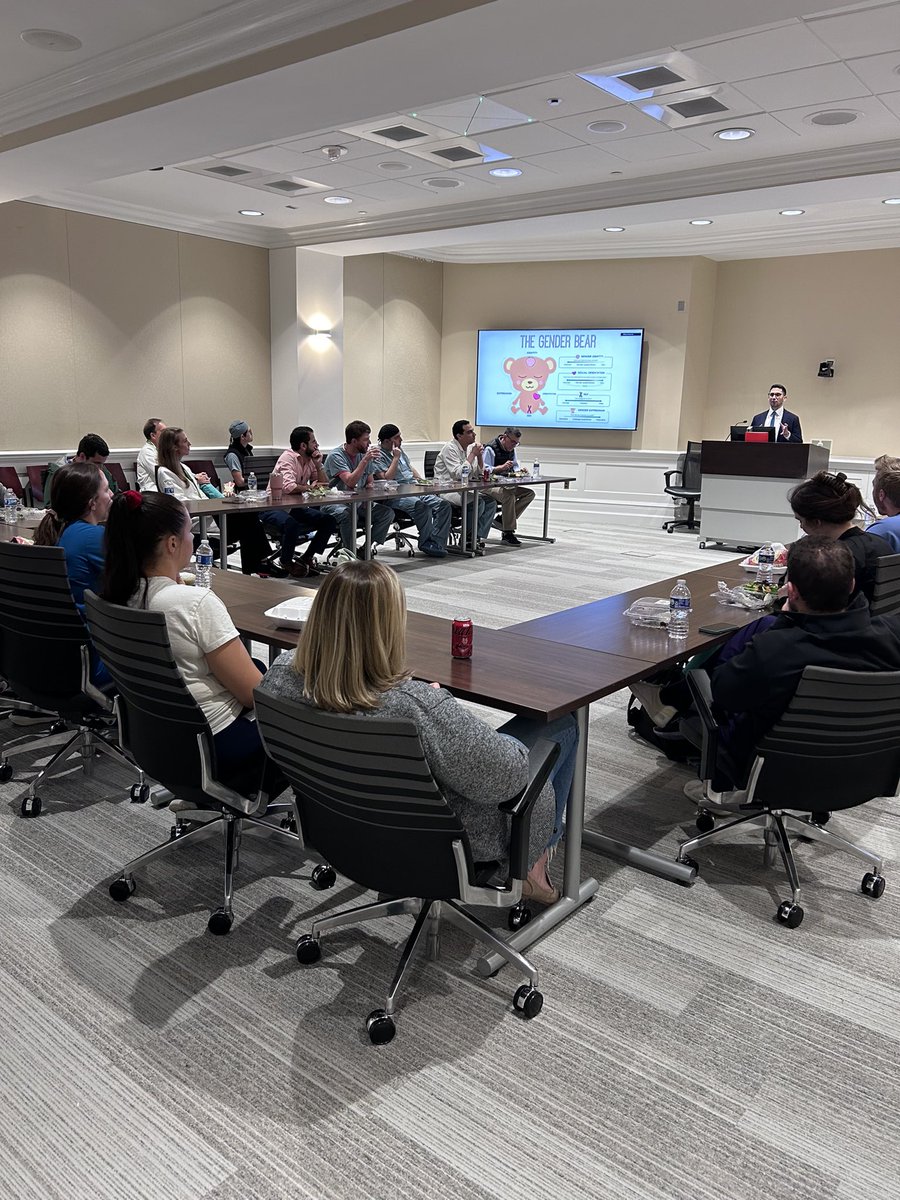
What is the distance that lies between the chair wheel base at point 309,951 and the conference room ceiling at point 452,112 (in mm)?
3706

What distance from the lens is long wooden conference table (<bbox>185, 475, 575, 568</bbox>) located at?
6.27m

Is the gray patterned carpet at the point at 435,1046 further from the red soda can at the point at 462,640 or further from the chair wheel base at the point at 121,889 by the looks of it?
the red soda can at the point at 462,640

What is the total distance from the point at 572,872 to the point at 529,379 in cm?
1030

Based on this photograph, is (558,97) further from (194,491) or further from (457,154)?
(194,491)

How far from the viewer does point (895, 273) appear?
10.3 m

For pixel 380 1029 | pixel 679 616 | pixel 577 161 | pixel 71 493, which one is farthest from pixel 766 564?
pixel 577 161

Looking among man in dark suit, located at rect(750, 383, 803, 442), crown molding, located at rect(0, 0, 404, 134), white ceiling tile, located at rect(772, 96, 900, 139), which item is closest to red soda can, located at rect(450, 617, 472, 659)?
crown molding, located at rect(0, 0, 404, 134)

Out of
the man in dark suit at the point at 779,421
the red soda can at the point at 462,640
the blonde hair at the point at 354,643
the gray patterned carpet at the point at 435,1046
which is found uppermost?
the man in dark suit at the point at 779,421

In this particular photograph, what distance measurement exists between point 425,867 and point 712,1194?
0.85 meters

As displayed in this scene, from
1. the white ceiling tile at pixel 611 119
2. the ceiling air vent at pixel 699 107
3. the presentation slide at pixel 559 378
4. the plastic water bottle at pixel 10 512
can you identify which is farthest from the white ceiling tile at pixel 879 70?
the presentation slide at pixel 559 378

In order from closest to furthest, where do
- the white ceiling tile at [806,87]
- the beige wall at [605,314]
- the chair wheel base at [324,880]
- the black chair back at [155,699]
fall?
the black chair back at [155,699] → the chair wheel base at [324,880] → the white ceiling tile at [806,87] → the beige wall at [605,314]

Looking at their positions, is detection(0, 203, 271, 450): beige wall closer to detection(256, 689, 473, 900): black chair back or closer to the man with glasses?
the man with glasses

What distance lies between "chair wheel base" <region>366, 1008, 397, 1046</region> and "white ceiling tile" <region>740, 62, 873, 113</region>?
5.41 metres

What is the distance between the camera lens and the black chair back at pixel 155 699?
7.60 ft
